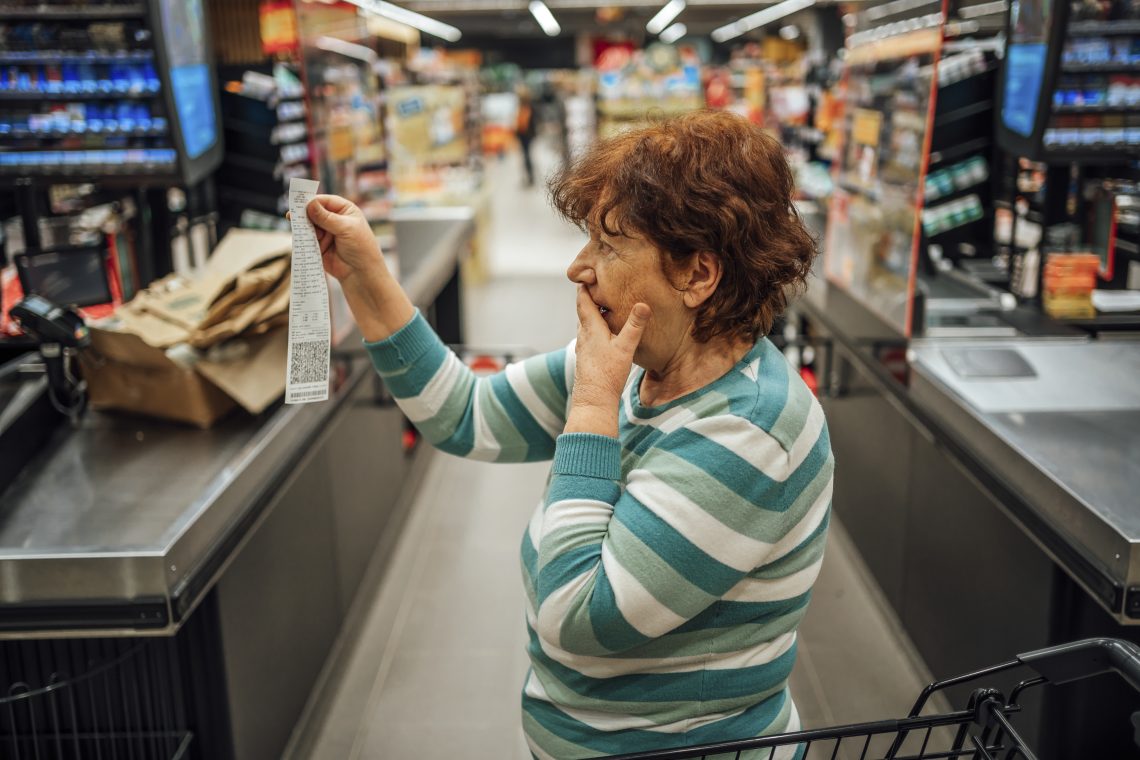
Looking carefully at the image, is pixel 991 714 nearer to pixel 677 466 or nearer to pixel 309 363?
pixel 677 466

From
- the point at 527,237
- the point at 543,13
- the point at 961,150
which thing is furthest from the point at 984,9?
the point at 543,13

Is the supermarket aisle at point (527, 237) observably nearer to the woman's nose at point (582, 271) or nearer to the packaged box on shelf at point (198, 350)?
the packaged box on shelf at point (198, 350)

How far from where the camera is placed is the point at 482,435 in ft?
5.47

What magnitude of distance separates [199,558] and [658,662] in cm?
111

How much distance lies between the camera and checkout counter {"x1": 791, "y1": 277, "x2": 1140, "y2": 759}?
216cm

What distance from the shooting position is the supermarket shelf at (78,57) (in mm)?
4266

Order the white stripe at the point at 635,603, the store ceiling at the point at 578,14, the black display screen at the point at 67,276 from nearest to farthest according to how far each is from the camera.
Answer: the white stripe at the point at 635,603 → the black display screen at the point at 67,276 → the store ceiling at the point at 578,14

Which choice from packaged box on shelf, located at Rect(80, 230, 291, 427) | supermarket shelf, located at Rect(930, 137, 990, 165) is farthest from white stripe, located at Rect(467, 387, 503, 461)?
supermarket shelf, located at Rect(930, 137, 990, 165)

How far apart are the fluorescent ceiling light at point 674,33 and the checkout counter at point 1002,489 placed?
26795 millimetres

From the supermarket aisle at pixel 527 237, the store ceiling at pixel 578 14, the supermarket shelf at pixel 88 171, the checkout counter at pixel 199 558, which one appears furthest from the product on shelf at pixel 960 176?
the store ceiling at pixel 578 14

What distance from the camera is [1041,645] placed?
2.36 metres

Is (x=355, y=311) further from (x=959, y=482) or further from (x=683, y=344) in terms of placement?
(x=959, y=482)

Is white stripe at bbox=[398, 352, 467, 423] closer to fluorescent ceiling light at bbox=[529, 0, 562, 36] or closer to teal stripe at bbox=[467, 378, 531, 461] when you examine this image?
teal stripe at bbox=[467, 378, 531, 461]

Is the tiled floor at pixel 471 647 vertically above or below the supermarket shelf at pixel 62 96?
below
